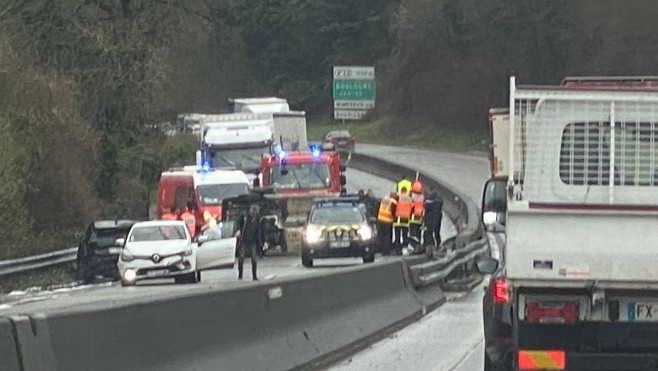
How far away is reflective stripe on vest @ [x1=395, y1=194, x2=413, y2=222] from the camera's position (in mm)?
37438

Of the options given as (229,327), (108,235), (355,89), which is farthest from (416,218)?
(355,89)

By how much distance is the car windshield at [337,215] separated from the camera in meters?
36.8

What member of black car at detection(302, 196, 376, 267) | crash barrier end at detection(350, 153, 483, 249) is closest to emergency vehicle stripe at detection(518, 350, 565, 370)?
crash barrier end at detection(350, 153, 483, 249)

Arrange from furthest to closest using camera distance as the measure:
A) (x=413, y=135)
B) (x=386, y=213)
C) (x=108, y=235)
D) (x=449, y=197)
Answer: (x=413, y=135) < (x=449, y=197) < (x=386, y=213) < (x=108, y=235)

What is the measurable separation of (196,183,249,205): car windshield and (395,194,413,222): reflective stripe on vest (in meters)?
7.04

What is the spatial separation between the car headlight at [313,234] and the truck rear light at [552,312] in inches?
1009

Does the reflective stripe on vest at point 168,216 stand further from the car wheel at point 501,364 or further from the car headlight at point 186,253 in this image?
the car wheel at point 501,364

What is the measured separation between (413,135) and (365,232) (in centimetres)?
6784

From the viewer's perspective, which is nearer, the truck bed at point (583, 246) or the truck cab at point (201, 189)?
the truck bed at point (583, 246)

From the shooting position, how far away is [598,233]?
10680mm

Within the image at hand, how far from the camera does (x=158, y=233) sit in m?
33.1

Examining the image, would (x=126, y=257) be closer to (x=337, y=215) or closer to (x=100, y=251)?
(x=100, y=251)

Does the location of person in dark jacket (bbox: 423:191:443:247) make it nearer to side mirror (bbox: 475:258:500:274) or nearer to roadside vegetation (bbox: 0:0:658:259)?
roadside vegetation (bbox: 0:0:658:259)

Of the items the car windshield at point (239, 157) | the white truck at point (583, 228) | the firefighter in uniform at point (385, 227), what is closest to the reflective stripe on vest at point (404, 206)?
the firefighter in uniform at point (385, 227)
